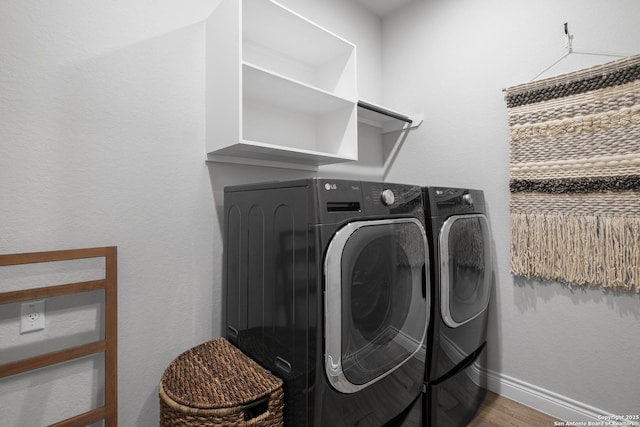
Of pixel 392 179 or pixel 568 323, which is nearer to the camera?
pixel 568 323

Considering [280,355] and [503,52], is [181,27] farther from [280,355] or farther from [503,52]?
[503,52]

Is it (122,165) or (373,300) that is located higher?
(122,165)

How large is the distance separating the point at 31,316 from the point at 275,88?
1.34 meters

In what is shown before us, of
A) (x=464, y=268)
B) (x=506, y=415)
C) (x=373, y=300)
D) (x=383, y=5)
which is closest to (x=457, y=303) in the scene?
(x=464, y=268)

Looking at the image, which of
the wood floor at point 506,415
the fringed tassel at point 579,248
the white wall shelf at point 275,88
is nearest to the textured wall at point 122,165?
the white wall shelf at point 275,88

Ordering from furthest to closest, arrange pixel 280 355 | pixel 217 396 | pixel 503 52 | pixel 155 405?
pixel 503 52
pixel 155 405
pixel 280 355
pixel 217 396

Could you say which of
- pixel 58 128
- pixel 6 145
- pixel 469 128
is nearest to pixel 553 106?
pixel 469 128

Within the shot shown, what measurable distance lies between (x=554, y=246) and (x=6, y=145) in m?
2.44

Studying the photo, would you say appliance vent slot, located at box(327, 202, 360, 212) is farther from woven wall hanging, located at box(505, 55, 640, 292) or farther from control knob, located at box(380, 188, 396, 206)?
woven wall hanging, located at box(505, 55, 640, 292)

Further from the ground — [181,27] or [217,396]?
[181,27]

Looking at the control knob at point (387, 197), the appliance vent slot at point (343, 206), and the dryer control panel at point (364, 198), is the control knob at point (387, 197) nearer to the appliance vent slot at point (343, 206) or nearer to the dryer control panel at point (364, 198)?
the dryer control panel at point (364, 198)

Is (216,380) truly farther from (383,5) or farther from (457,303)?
(383,5)

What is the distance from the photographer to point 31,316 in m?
1.04

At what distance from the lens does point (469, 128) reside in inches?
78.7
